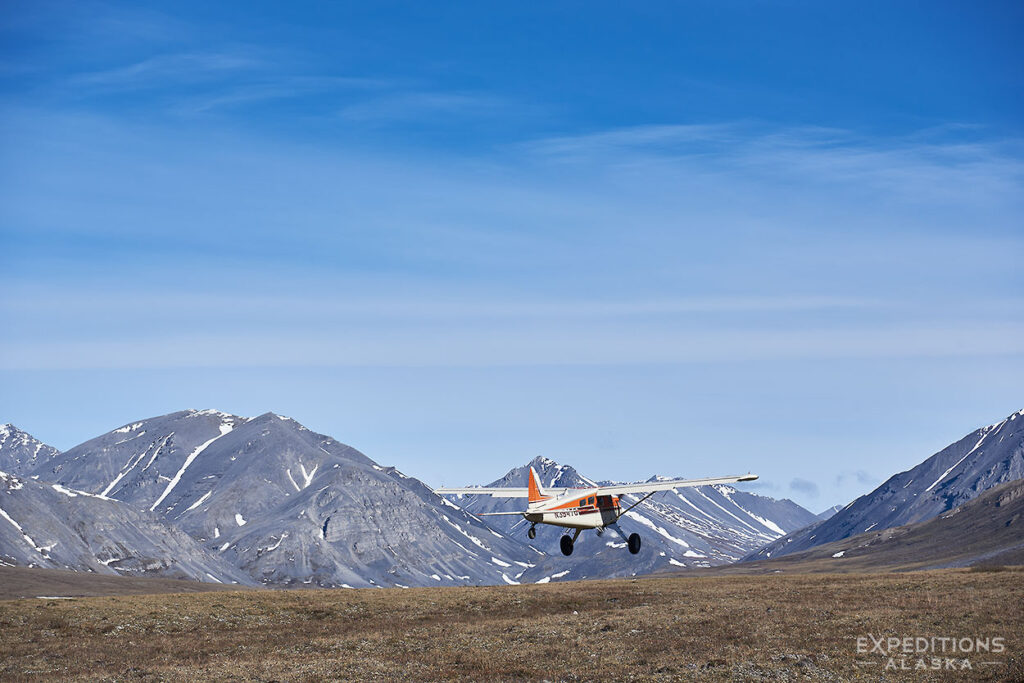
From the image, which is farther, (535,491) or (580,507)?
(535,491)

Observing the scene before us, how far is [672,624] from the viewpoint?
65688mm

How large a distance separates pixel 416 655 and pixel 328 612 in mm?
18548

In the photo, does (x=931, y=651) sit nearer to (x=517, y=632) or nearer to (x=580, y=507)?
(x=517, y=632)

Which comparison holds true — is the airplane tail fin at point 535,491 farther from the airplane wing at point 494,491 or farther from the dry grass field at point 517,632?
the dry grass field at point 517,632

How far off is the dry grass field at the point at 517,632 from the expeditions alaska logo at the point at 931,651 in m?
0.35

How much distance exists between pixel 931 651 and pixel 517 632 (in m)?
22.8

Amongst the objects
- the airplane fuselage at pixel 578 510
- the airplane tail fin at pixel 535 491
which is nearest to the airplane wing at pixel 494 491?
the airplane tail fin at pixel 535 491

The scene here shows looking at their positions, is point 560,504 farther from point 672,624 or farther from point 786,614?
point 786,614

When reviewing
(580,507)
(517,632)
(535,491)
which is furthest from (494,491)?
(517,632)

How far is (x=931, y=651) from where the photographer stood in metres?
→ 55.4

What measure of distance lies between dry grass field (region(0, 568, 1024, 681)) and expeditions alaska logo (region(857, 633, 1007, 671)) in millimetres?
348

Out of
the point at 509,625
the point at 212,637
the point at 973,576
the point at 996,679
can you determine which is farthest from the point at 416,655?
the point at 973,576

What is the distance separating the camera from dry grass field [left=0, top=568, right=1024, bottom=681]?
53.5 m

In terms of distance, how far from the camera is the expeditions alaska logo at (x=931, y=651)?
171 ft
